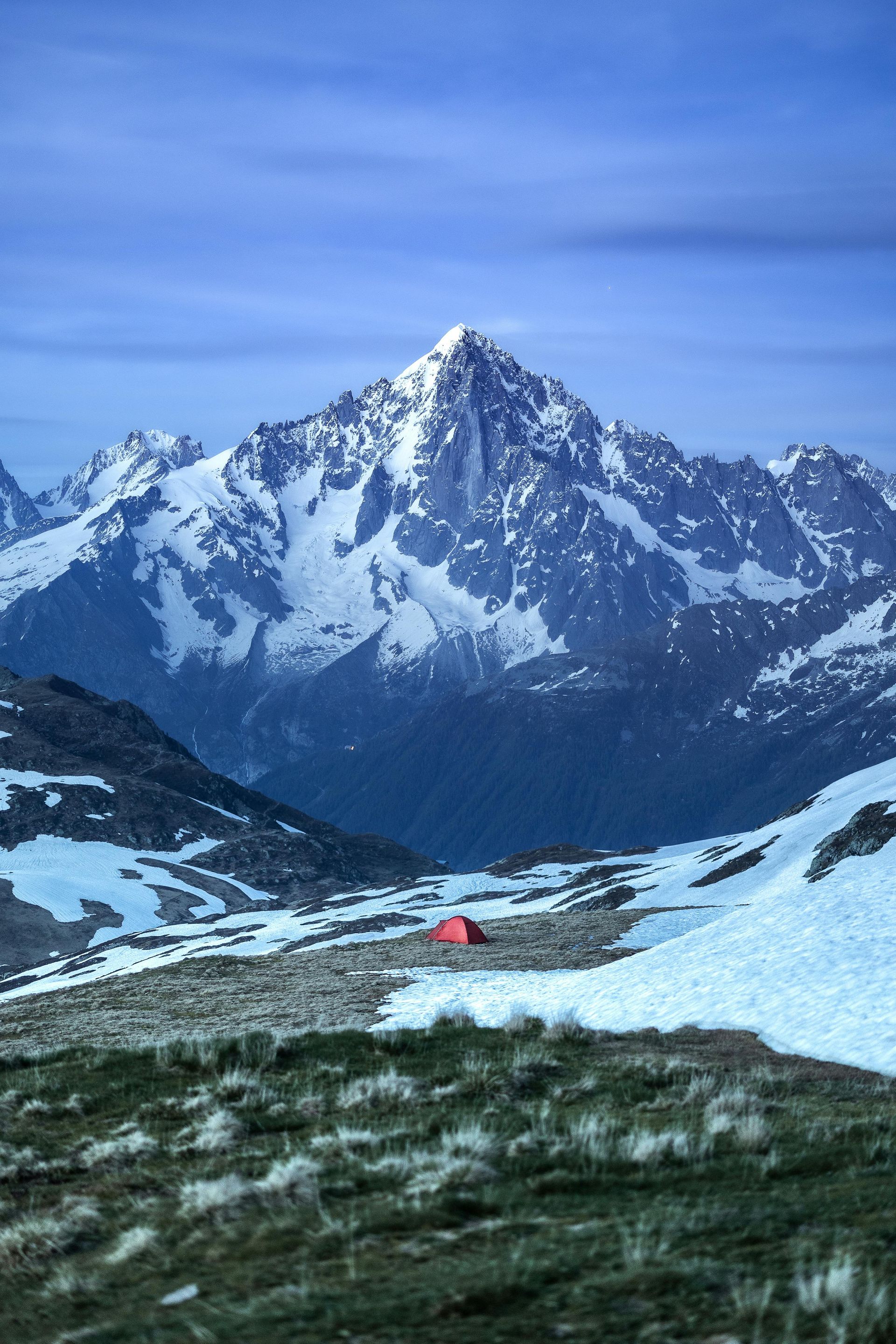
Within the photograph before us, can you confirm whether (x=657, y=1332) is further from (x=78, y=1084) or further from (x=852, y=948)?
(x=852, y=948)

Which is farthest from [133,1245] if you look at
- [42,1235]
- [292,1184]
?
[292,1184]

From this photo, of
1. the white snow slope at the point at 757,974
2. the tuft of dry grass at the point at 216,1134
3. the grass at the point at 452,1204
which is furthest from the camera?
the white snow slope at the point at 757,974

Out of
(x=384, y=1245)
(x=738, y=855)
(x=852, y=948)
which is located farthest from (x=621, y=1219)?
(x=738, y=855)

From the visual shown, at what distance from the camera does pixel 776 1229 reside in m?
Result: 10.4

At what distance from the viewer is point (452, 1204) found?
11406mm

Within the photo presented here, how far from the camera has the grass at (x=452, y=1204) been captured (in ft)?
29.1

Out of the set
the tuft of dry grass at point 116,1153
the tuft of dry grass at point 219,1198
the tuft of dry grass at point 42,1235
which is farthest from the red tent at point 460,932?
the tuft of dry grass at point 42,1235

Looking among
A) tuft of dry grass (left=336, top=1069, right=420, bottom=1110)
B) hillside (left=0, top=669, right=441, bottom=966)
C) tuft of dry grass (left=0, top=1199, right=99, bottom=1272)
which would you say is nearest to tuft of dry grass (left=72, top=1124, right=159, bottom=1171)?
tuft of dry grass (left=0, top=1199, right=99, bottom=1272)

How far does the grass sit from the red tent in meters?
39.1

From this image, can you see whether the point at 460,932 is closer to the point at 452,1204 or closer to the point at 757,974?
the point at 757,974

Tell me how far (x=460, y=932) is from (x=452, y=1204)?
48.2 meters

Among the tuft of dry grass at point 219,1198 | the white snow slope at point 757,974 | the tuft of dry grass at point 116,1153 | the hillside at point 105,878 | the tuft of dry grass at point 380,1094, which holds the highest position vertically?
the tuft of dry grass at point 219,1198

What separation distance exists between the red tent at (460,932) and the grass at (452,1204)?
39.1m

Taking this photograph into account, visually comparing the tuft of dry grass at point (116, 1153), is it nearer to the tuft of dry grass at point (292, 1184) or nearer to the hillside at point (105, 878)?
the tuft of dry grass at point (292, 1184)
